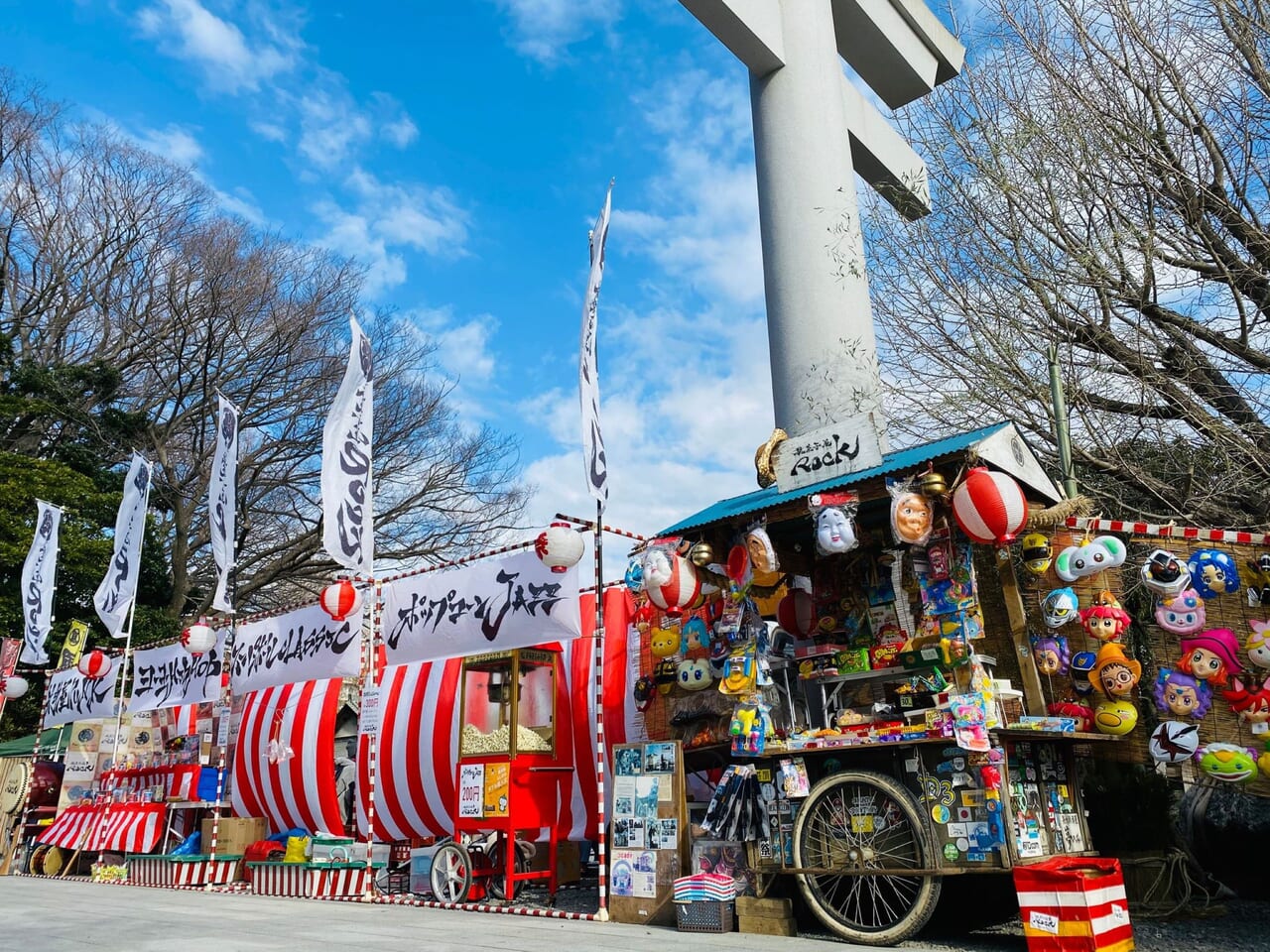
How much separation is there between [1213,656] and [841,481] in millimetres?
2540

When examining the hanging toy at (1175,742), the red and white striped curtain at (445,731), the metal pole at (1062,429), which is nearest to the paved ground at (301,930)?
the red and white striped curtain at (445,731)

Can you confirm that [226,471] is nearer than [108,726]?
Yes

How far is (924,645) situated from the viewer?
635 cm

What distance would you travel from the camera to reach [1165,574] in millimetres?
5957

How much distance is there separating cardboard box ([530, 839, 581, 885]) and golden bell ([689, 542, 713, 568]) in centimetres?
338

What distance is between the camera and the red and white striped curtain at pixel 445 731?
28.7 ft

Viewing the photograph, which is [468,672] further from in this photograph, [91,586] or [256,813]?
[91,586]

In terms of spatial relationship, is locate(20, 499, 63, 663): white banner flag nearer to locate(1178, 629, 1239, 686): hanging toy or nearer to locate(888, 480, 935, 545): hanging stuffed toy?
locate(888, 480, 935, 545): hanging stuffed toy

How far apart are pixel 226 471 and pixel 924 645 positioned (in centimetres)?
973

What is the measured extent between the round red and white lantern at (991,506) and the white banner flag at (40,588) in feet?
49.3

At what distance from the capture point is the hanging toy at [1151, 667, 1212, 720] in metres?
5.92

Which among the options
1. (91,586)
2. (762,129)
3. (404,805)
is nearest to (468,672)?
(404,805)

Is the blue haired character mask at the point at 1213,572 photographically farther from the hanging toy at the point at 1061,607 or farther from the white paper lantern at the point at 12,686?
the white paper lantern at the point at 12,686

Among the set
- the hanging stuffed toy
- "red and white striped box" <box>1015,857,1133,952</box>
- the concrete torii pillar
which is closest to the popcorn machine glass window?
the concrete torii pillar
